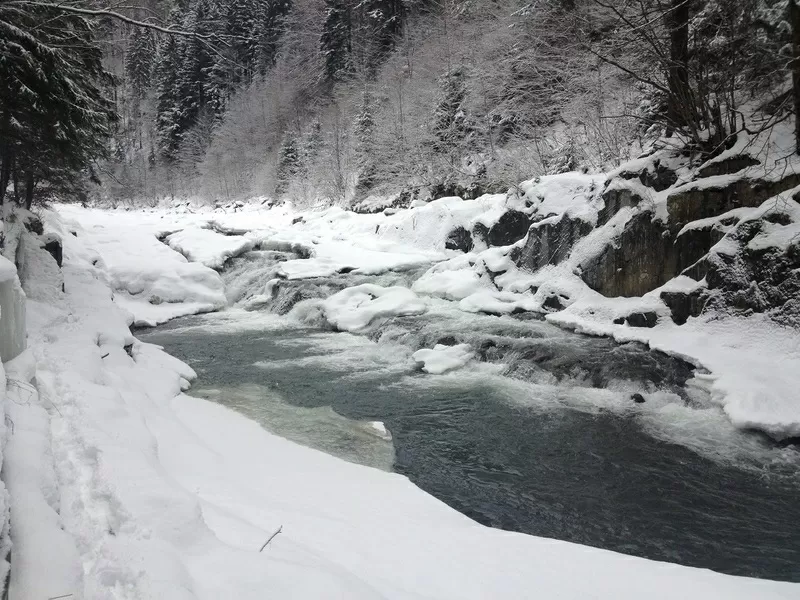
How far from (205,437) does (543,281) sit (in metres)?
8.55

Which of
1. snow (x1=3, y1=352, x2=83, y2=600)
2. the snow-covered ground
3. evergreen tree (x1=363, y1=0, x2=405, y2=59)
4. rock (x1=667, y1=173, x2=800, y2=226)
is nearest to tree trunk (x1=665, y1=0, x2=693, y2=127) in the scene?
rock (x1=667, y1=173, x2=800, y2=226)

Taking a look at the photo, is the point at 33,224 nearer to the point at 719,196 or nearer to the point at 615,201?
the point at 615,201

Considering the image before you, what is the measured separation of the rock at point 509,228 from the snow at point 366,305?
13.1 ft

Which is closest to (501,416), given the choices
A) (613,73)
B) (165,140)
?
(613,73)

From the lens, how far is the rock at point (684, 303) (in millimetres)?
8250

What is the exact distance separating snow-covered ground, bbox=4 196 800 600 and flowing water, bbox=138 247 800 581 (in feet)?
1.76

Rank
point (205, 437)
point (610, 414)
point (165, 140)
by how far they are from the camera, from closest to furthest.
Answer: point (205, 437) < point (610, 414) < point (165, 140)

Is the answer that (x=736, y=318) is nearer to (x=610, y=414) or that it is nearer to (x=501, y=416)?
(x=610, y=414)

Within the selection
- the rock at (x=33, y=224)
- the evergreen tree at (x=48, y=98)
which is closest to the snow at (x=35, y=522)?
the evergreen tree at (x=48, y=98)

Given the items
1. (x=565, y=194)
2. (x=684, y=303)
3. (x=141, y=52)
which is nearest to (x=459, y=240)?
(x=565, y=194)

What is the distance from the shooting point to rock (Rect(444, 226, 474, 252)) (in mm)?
16984

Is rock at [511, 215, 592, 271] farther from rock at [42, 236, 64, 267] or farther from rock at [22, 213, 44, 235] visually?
rock at [22, 213, 44, 235]

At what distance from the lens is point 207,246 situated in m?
20.5

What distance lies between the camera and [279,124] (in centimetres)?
4572
